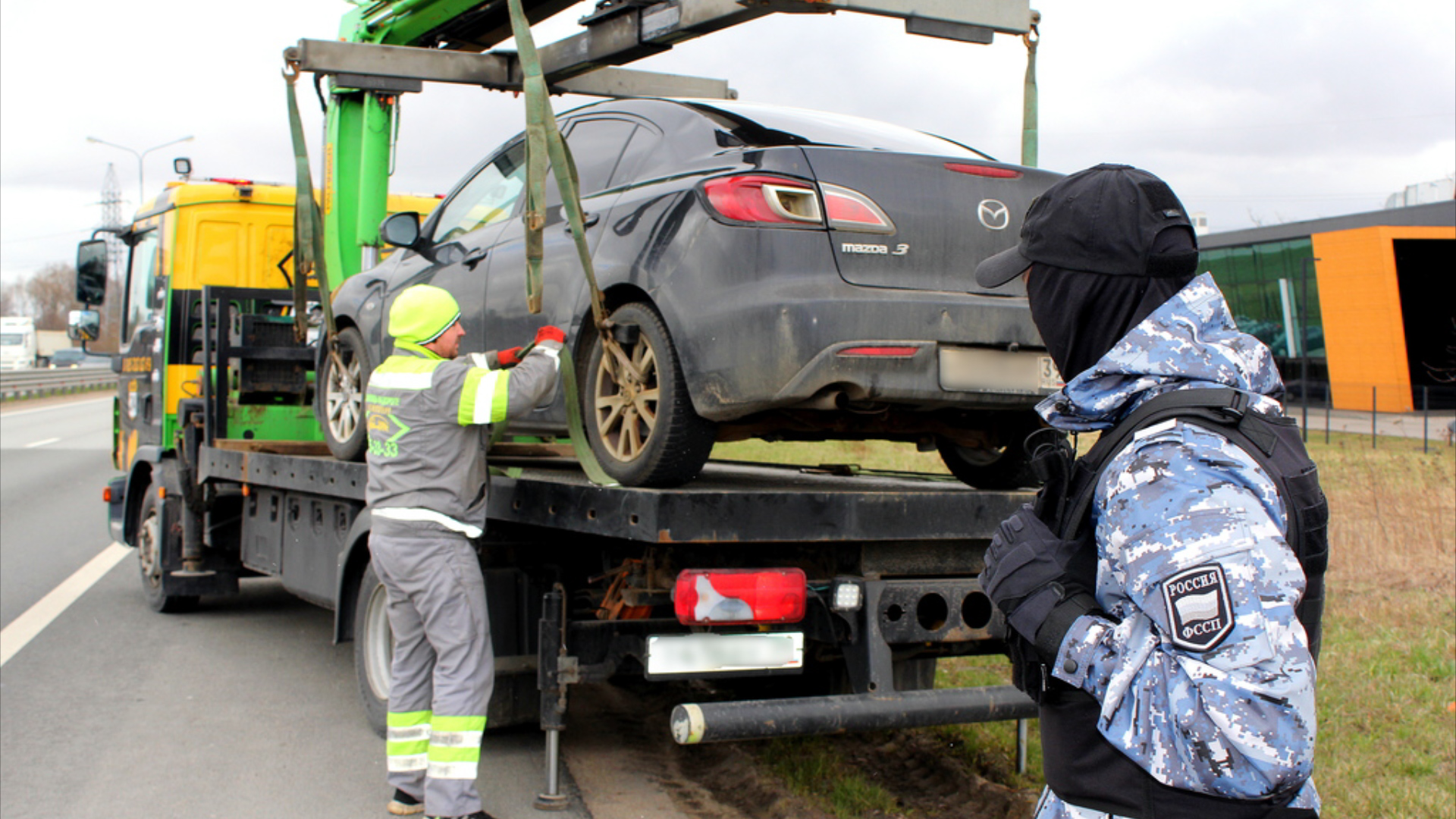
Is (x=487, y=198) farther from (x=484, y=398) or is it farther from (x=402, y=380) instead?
(x=484, y=398)

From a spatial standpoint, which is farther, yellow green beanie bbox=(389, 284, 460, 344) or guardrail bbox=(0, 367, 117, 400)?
guardrail bbox=(0, 367, 117, 400)

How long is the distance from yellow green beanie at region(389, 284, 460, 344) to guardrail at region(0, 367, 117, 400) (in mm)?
38655

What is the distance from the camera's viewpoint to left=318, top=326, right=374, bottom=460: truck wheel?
6.25m

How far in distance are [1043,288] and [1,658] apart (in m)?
7.19

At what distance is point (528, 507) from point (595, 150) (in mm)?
1509

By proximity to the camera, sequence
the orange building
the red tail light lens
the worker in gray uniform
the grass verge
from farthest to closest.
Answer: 1. the orange building
2. the grass verge
3. the worker in gray uniform
4. the red tail light lens

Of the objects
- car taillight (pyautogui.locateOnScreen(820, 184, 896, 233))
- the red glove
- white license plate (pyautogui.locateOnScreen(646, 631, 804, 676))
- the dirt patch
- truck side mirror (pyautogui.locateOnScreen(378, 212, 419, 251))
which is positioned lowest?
the dirt patch

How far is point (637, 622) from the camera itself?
431cm

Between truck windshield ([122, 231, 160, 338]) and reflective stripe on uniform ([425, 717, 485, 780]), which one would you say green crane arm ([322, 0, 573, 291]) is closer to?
truck windshield ([122, 231, 160, 338])

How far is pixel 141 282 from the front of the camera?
9664 mm

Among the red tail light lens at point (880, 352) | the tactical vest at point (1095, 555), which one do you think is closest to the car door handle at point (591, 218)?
the red tail light lens at point (880, 352)

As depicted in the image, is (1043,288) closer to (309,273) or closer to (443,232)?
(443,232)

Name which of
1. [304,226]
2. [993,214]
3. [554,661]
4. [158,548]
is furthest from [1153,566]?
[158,548]

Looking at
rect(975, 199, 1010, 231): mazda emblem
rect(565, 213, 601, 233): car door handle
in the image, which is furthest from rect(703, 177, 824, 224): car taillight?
rect(565, 213, 601, 233): car door handle
